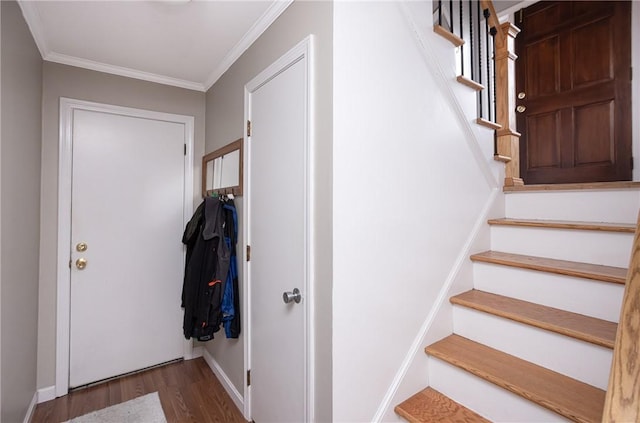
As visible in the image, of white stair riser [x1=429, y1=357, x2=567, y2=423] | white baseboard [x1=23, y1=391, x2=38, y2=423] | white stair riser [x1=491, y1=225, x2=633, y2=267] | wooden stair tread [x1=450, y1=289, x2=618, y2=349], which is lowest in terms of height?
white baseboard [x1=23, y1=391, x2=38, y2=423]

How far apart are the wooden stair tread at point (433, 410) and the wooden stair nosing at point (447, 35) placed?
1897 millimetres

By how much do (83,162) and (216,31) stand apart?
1366mm

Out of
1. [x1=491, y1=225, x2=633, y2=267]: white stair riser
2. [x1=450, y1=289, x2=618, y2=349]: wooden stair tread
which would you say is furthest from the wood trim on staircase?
[x1=450, y1=289, x2=618, y2=349]: wooden stair tread

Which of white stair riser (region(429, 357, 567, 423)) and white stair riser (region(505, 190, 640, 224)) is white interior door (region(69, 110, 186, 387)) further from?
white stair riser (region(505, 190, 640, 224))

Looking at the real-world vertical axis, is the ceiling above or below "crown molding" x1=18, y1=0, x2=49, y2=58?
above

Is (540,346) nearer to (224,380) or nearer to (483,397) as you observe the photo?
(483,397)

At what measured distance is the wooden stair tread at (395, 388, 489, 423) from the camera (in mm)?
1304

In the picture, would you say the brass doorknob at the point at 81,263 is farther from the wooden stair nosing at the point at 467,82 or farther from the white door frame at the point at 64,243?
the wooden stair nosing at the point at 467,82

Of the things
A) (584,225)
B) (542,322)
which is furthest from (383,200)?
(584,225)

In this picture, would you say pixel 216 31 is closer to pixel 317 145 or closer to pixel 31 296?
pixel 317 145

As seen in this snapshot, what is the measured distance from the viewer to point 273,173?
→ 1.61 metres

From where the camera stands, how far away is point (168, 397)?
2092mm

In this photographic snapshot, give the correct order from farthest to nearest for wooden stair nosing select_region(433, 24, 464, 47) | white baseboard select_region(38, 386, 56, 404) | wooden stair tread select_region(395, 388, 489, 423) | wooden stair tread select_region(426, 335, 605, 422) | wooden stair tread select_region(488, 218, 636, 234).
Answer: white baseboard select_region(38, 386, 56, 404), wooden stair nosing select_region(433, 24, 464, 47), wooden stair tread select_region(488, 218, 636, 234), wooden stair tread select_region(395, 388, 489, 423), wooden stair tread select_region(426, 335, 605, 422)

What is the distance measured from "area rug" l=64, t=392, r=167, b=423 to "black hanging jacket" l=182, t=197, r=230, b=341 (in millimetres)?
488
